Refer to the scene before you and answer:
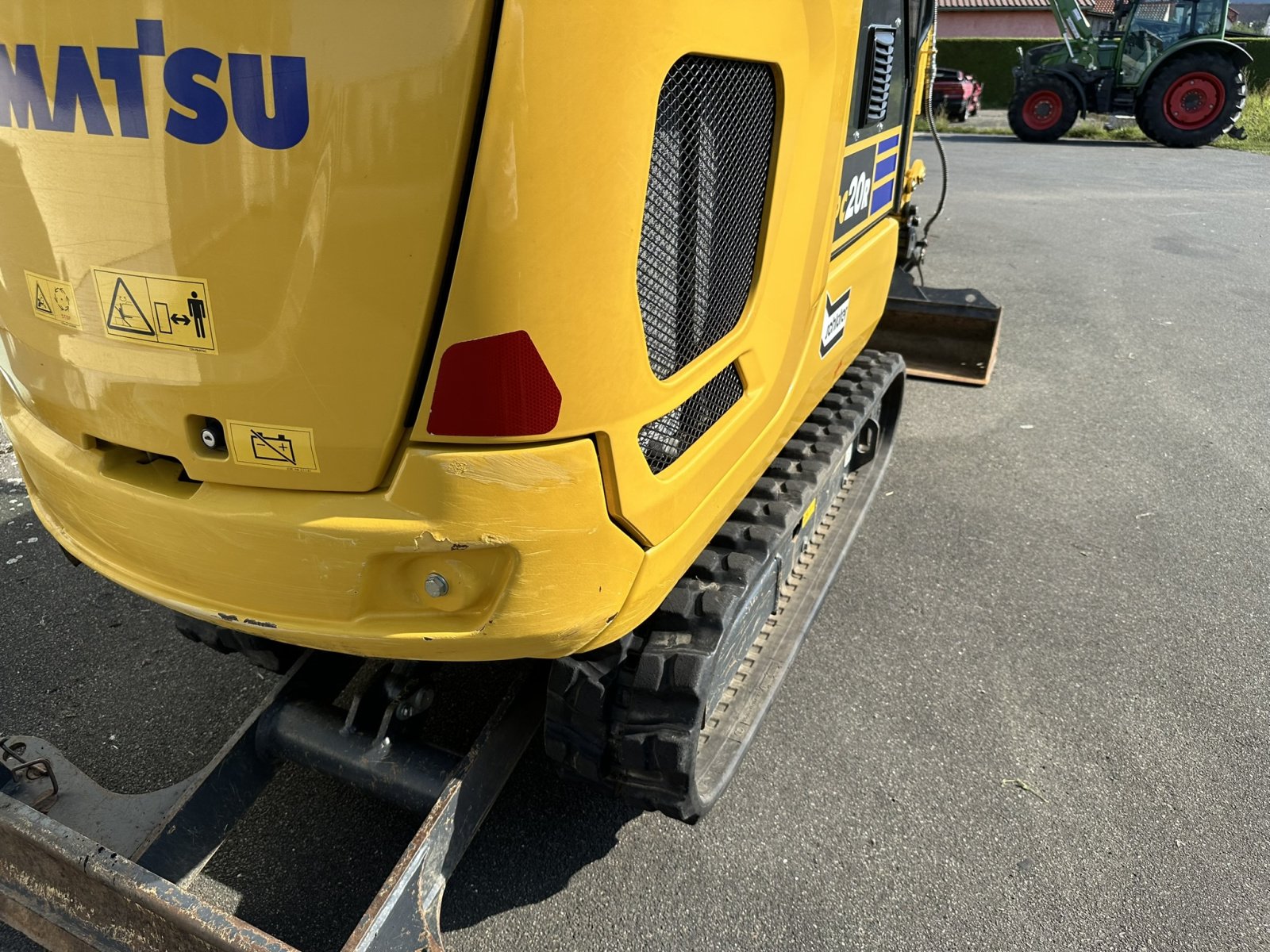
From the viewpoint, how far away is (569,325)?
1.33 m

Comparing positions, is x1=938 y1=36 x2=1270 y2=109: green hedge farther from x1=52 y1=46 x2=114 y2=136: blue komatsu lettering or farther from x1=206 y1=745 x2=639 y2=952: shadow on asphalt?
x1=52 y1=46 x2=114 y2=136: blue komatsu lettering

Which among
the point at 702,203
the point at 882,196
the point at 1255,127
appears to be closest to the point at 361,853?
the point at 702,203

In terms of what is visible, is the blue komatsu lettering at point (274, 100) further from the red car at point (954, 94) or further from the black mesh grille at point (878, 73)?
the red car at point (954, 94)

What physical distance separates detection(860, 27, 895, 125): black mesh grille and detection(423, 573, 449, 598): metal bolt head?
69.7 inches

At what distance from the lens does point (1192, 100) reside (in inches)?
605

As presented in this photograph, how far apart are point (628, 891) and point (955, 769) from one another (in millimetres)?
979

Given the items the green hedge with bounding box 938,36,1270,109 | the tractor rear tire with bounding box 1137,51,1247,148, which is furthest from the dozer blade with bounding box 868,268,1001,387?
the green hedge with bounding box 938,36,1270,109

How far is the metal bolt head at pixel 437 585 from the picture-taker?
4.77 ft

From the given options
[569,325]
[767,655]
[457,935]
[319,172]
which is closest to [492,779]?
[457,935]

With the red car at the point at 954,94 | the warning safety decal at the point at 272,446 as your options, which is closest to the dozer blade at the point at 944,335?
the warning safety decal at the point at 272,446

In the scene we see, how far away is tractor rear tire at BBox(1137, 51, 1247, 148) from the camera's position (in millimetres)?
14859

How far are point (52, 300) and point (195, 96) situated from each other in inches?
20.8

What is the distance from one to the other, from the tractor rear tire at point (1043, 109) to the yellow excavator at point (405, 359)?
1678cm

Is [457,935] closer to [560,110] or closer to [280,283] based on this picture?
[280,283]
